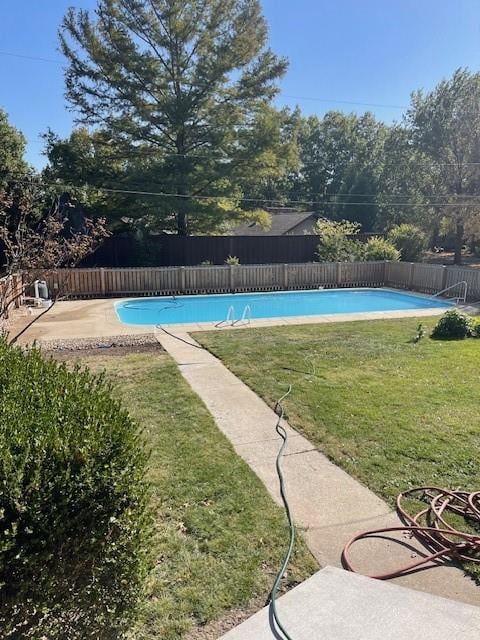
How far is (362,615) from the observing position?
7.75 feet

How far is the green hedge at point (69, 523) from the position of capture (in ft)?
5.80

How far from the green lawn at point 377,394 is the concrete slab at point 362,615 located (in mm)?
1195

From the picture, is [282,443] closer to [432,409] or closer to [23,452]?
[432,409]

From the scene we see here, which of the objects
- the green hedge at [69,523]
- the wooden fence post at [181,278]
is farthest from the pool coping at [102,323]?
the green hedge at [69,523]

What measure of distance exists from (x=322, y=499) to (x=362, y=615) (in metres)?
1.30

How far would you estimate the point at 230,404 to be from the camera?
5770 mm

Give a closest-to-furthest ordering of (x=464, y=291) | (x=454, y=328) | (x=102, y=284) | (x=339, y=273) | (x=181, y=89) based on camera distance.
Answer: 1. (x=454, y=328)
2. (x=464, y=291)
3. (x=102, y=284)
4. (x=339, y=273)
5. (x=181, y=89)

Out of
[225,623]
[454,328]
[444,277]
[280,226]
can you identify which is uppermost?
[280,226]

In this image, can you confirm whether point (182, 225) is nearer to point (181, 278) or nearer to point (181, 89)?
point (181, 278)

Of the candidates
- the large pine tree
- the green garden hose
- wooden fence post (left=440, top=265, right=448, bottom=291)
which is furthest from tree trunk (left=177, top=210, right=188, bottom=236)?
the green garden hose

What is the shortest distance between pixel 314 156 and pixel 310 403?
137ft

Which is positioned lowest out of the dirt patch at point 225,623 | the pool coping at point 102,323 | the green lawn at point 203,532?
the dirt patch at point 225,623

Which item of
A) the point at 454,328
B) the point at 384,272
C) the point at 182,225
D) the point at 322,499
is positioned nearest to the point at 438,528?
the point at 322,499

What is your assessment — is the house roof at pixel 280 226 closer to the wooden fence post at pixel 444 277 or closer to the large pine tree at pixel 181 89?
the large pine tree at pixel 181 89
